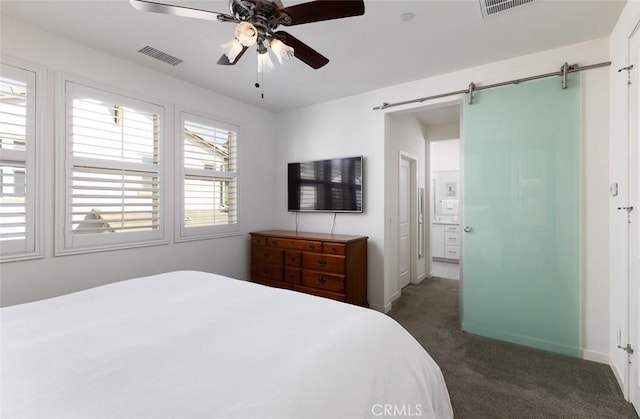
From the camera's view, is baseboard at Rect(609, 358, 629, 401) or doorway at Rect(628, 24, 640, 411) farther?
baseboard at Rect(609, 358, 629, 401)

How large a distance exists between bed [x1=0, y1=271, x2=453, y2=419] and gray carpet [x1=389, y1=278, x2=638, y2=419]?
93 cm

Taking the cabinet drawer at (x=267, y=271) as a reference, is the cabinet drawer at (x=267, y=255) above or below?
above

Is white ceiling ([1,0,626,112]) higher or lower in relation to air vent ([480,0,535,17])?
higher

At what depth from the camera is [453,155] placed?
6844 mm

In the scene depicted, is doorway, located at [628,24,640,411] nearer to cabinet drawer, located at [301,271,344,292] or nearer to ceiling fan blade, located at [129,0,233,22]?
cabinet drawer, located at [301,271,344,292]

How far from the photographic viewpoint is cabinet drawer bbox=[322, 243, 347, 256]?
3121mm

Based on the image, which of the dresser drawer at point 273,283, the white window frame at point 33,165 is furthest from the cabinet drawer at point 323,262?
the white window frame at point 33,165

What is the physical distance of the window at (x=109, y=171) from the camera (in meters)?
2.44

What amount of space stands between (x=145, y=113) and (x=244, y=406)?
3051 millimetres

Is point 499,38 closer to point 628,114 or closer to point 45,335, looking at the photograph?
point 628,114

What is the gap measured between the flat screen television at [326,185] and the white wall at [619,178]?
7.28ft

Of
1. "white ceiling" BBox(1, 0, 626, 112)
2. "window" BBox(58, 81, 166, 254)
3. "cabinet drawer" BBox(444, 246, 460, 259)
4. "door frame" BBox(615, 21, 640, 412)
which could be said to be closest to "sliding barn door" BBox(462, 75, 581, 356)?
"white ceiling" BBox(1, 0, 626, 112)

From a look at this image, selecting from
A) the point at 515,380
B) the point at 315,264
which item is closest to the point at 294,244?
the point at 315,264

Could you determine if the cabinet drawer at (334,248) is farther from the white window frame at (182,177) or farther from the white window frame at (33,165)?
the white window frame at (33,165)
